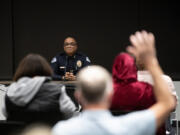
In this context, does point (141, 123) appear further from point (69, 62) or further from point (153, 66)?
point (69, 62)

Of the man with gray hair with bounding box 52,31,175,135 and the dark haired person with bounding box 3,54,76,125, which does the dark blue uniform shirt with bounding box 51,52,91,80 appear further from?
the man with gray hair with bounding box 52,31,175,135

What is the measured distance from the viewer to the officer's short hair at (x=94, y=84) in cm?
149

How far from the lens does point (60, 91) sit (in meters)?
2.58

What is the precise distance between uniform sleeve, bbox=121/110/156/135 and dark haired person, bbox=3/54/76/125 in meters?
1.10

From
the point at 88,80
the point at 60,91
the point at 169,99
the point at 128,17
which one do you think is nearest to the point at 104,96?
the point at 88,80

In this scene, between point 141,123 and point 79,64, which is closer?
point 141,123

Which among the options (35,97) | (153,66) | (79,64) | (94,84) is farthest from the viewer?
(79,64)

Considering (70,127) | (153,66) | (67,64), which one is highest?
(153,66)

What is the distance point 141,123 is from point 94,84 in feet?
0.89

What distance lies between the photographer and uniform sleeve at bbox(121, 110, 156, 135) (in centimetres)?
153

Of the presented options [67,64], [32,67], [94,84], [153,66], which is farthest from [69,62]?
[94,84]

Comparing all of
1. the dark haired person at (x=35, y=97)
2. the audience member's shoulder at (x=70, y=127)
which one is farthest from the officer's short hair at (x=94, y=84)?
the dark haired person at (x=35, y=97)

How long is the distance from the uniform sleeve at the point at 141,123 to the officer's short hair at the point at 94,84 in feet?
0.50

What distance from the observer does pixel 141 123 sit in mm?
1542
